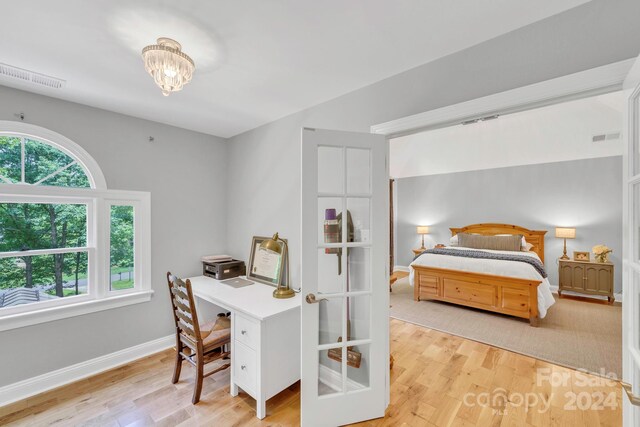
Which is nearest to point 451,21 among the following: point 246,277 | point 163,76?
point 163,76

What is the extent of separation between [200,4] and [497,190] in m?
Answer: 6.19

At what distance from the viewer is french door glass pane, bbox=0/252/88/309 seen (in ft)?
6.73

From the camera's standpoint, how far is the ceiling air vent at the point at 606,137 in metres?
3.84

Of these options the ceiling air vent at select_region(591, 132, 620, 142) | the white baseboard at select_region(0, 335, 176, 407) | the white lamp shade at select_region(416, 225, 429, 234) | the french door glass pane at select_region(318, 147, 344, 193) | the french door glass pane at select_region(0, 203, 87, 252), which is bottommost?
the white baseboard at select_region(0, 335, 176, 407)

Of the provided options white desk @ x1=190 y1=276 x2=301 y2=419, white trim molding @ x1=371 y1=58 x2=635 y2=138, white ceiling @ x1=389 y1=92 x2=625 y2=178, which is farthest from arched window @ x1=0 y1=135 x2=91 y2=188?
white ceiling @ x1=389 y1=92 x2=625 y2=178

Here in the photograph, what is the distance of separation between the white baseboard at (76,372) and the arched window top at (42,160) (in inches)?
61.5

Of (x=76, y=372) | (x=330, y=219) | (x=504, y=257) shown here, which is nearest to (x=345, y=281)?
(x=330, y=219)

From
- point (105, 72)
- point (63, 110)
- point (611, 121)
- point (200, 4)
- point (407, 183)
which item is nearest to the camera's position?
point (200, 4)

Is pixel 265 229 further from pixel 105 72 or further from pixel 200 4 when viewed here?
pixel 200 4

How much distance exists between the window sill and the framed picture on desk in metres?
1.04

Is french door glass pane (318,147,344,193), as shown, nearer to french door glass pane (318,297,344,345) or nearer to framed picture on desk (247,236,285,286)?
french door glass pane (318,297,344,345)

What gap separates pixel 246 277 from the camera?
2877 millimetres

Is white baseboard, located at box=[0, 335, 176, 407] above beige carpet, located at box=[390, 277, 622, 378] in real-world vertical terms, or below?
above

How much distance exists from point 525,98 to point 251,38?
4.94ft
